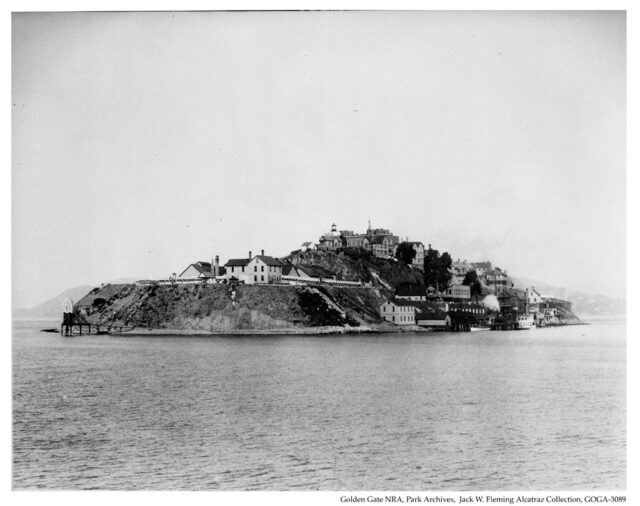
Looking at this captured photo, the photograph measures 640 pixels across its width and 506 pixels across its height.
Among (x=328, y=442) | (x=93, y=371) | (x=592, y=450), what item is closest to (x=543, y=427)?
(x=592, y=450)

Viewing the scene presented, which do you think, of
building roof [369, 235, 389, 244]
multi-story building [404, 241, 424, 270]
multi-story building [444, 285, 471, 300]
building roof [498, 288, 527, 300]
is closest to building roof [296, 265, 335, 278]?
building roof [369, 235, 389, 244]

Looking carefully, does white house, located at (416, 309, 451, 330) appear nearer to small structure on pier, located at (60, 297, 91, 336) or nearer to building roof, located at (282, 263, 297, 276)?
building roof, located at (282, 263, 297, 276)

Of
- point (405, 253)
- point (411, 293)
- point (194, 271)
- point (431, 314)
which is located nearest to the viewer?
point (194, 271)

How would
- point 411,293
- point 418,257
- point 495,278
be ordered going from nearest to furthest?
point 411,293 → point 418,257 → point 495,278

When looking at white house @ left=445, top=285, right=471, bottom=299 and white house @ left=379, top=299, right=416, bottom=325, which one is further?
white house @ left=445, top=285, right=471, bottom=299

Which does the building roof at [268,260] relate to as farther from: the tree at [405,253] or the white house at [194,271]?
the tree at [405,253]

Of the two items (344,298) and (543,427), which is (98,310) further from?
(543,427)

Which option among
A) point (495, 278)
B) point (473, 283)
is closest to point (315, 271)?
point (473, 283)

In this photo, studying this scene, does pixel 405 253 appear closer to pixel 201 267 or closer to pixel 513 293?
pixel 513 293
